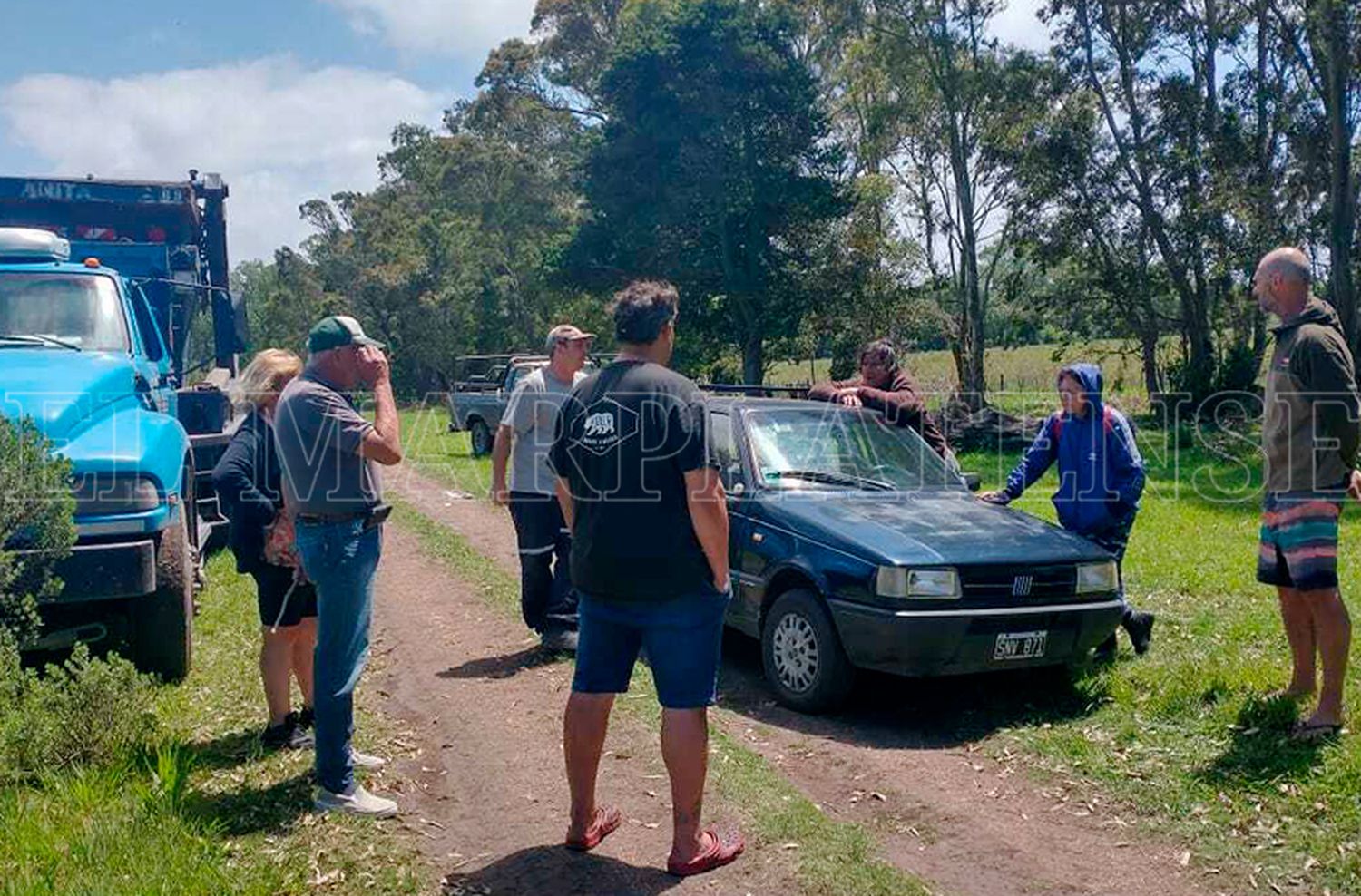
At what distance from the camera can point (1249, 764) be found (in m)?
5.24

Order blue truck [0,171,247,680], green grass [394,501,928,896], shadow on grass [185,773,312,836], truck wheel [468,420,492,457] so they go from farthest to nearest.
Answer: truck wheel [468,420,492,457], blue truck [0,171,247,680], shadow on grass [185,773,312,836], green grass [394,501,928,896]

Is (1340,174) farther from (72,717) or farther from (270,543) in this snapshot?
(72,717)

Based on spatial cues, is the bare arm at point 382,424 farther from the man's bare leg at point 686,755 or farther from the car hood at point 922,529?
the car hood at point 922,529

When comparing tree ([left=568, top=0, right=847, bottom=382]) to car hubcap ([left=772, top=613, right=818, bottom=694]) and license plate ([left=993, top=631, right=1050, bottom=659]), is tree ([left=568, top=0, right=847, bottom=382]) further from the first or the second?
license plate ([left=993, top=631, right=1050, bottom=659])

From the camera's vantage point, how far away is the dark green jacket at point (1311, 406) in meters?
5.25

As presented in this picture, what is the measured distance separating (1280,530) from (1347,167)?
62.9ft

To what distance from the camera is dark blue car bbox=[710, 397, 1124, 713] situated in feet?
19.3

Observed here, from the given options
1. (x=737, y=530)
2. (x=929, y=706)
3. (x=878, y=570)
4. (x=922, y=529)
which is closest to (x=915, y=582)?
(x=878, y=570)

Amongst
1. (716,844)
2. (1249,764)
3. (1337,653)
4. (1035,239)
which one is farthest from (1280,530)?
(1035,239)

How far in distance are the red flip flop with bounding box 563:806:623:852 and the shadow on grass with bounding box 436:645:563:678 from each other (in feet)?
7.94

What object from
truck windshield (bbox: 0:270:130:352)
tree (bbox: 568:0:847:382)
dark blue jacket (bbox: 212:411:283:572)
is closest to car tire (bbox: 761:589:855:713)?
Answer: dark blue jacket (bbox: 212:411:283:572)

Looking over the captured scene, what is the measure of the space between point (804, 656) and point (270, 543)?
284 centimetres

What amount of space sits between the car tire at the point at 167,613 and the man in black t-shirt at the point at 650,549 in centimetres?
306

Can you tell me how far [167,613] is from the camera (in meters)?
6.32
